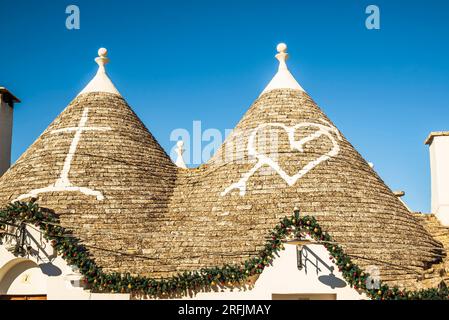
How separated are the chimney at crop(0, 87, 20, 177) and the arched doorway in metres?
5.07

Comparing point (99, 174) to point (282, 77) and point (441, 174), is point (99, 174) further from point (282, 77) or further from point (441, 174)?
point (441, 174)

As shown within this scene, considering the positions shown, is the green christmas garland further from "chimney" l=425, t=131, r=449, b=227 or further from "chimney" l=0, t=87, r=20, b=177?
"chimney" l=0, t=87, r=20, b=177

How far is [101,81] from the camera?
630 inches

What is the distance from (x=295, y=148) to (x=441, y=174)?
440cm

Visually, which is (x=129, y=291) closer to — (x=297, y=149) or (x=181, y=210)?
(x=181, y=210)

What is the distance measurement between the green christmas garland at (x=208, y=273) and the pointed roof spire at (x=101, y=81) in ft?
15.6

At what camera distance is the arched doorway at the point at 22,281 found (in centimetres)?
1244

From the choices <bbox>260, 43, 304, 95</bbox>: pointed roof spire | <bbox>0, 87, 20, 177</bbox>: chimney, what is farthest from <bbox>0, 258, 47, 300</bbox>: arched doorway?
<bbox>260, 43, 304, 95</bbox>: pointed roof spire

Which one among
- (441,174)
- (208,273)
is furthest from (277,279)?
(441,174)

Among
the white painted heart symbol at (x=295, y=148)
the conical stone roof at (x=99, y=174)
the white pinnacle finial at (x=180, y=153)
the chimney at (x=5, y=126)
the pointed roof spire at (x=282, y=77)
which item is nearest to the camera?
the conical stone roof at (x=99, y=174)

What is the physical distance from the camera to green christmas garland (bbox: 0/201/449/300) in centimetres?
1141

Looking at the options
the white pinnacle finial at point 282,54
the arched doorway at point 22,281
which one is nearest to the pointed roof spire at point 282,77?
the white pinnacle finial at point 282,54

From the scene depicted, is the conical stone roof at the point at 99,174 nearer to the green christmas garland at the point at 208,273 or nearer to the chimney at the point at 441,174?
the green christmas garland at the point at 208,273
